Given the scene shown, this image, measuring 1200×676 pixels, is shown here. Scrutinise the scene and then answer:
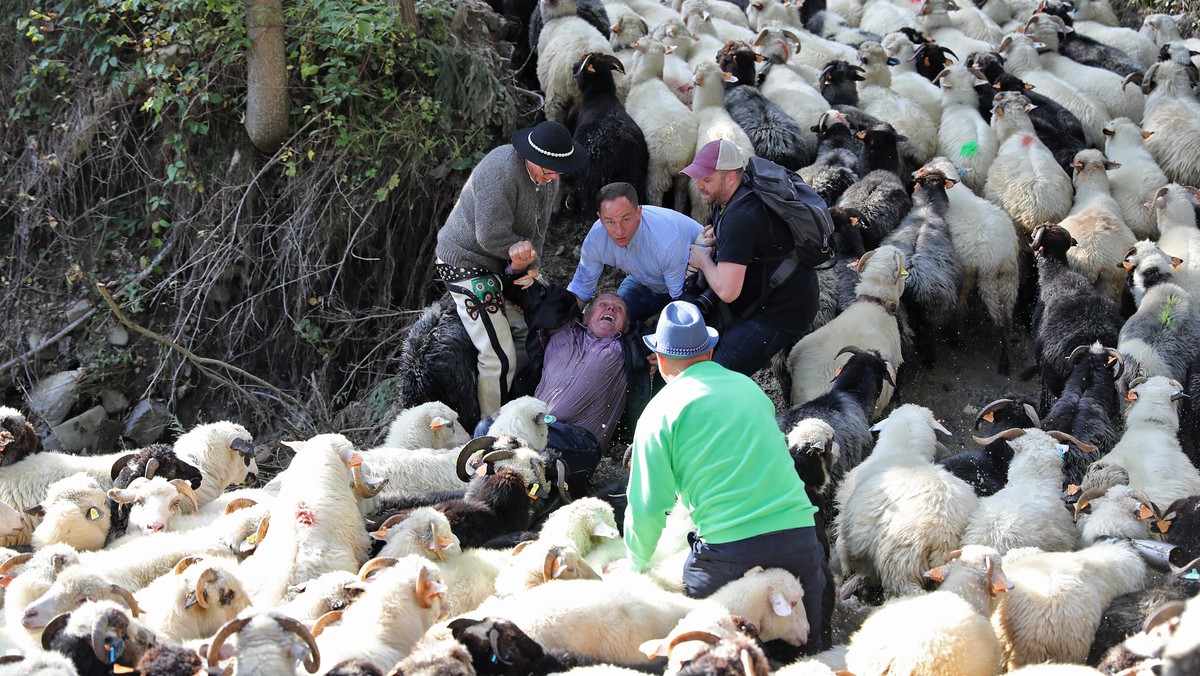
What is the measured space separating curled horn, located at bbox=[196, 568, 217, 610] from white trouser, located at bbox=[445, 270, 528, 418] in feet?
9.17

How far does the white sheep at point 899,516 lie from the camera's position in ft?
16.2

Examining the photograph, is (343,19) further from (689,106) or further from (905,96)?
(905,96)

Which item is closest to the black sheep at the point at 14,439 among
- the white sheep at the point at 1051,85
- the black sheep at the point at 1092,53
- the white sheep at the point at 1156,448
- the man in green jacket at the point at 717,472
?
the man in green jacket at the point at 717,472

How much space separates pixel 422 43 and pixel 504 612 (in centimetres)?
580

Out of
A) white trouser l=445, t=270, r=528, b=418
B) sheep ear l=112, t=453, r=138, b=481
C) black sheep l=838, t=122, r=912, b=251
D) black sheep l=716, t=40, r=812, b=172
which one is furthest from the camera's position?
black sheep l=716, t=40, r=812, b=172

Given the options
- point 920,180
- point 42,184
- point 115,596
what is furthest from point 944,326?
point 42,184

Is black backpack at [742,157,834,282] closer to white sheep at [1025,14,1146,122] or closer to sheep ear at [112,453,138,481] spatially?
sheep ear at [112,453,138,481]

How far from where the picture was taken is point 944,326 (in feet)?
24.9

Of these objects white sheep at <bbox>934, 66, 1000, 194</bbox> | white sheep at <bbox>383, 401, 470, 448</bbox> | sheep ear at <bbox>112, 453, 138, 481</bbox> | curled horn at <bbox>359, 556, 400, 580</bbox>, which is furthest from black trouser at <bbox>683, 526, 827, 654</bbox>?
white sheep at <bbox>934, 66, 1000, 194</bbox>

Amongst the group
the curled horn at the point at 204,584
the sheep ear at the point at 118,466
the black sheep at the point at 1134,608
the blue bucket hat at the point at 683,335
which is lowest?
the sheep ear at the point at 118,466

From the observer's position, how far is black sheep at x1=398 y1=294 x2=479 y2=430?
6844 millimetres

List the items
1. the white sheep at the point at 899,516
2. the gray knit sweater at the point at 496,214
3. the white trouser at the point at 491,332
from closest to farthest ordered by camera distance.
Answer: the white sheep at the point at 899,516 → the gray knit sweater at the point at 496,214 → the white trouser at the point at 491,332

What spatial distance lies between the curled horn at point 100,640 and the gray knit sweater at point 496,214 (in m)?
3.41

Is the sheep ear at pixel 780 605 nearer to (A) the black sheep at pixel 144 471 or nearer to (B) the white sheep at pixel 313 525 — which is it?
(B) the white sheep at pixel 313 525
